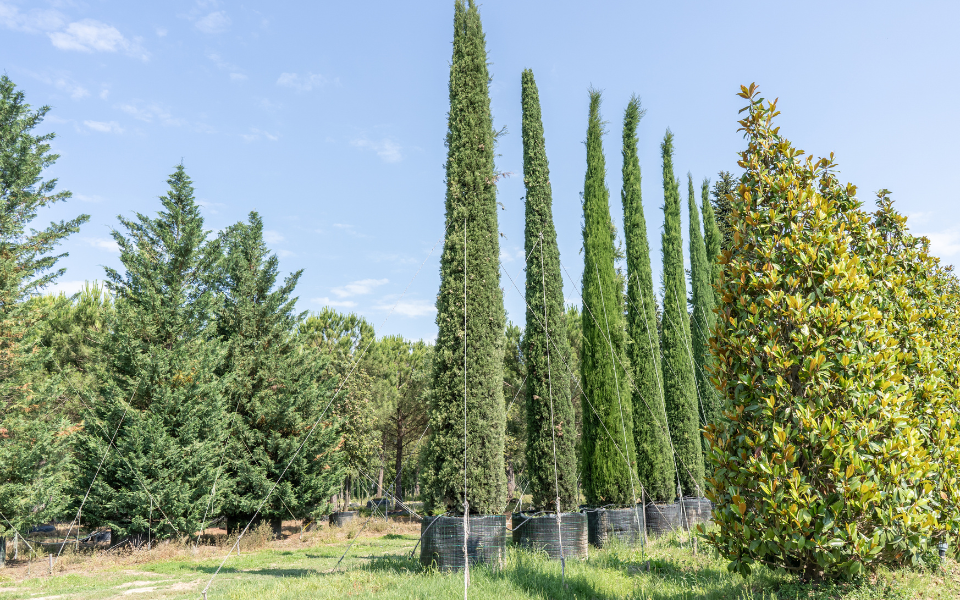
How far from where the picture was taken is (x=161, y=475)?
12.3m

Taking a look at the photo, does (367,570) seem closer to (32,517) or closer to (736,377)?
(736,377)

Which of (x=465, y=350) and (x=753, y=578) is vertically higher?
(x=465, y=350)

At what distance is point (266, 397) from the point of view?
15.8m

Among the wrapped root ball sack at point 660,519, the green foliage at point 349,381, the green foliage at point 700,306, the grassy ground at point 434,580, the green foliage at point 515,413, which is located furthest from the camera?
the green foliage at point 515,413

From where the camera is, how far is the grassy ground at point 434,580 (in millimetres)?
4555

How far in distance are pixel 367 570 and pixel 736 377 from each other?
553cm

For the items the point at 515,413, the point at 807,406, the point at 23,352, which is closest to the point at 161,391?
the point at 23,352

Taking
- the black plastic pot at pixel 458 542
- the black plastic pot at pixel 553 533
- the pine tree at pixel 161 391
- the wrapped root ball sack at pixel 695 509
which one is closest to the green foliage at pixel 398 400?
the pine tree at pixel 161 391

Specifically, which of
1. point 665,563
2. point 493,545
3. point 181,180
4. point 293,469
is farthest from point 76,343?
point 665,563

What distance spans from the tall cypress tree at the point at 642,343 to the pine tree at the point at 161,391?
1109 cm

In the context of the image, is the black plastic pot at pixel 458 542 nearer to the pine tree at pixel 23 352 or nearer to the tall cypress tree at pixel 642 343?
the tall cypress tree at pixel 642 343

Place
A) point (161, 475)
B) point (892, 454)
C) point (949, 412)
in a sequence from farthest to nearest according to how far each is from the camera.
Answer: point (161, 475) < point (949, 412) < point (892, 454)

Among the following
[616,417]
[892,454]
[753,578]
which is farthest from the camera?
[616,417]

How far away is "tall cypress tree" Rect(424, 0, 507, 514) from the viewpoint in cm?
710
